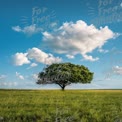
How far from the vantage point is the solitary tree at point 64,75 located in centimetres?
9069

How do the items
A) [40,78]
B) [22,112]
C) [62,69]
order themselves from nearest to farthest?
[22,112], [62,69], [40,78]

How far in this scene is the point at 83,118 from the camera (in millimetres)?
17906

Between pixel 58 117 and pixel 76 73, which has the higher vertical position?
pixel 76 73

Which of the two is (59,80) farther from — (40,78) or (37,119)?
(37,119)

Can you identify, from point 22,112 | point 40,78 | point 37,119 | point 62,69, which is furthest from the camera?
point 40,78

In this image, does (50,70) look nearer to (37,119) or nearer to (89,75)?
(89,75)

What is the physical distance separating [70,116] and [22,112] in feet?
10.8

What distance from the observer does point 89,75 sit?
313 feet

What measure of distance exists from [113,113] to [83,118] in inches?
108

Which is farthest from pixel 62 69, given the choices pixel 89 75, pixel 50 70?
pixel 89 75

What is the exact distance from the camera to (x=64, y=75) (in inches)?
3787

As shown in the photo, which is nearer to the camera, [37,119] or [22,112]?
[37,119]

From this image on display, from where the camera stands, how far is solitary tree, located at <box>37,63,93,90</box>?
90688 millimetres

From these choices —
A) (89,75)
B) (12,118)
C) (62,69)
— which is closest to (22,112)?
(12,118)
